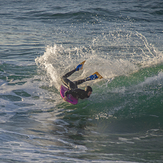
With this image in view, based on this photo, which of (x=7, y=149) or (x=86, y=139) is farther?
(x=86, y=139)

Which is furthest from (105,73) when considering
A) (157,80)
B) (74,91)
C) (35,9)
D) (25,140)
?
(35,9)

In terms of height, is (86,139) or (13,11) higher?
(13,11)

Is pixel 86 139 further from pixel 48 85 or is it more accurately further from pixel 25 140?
pixel 48 85

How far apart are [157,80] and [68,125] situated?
454cm

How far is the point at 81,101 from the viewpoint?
26.2 feet

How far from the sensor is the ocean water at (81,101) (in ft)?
15.3

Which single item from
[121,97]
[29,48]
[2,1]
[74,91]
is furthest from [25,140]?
[2,1]

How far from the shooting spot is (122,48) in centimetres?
1450

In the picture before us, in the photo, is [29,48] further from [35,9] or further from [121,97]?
[35,9]

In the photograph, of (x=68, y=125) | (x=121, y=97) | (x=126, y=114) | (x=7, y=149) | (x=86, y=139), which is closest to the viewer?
(x=7, y=149)

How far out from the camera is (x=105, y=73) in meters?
10.3

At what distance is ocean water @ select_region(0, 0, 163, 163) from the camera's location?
468cm

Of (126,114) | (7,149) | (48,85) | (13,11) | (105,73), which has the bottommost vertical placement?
(7,149)

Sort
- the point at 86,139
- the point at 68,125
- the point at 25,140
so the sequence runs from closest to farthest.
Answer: the point at 25,140 < the point at 86,139 < the point at 68,125
